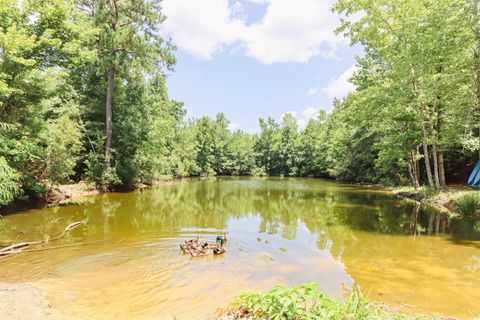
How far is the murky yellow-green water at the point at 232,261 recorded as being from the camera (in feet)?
18.4

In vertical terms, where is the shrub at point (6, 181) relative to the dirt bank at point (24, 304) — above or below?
above

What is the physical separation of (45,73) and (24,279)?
9.77 m

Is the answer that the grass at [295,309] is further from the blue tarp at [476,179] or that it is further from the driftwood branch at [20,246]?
the blue tarp at [476,179]

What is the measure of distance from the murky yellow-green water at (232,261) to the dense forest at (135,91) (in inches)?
124

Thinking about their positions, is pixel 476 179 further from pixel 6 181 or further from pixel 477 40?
pixel 6 181

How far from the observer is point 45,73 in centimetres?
1281

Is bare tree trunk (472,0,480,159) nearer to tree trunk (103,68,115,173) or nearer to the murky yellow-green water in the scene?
the murky yellow-green water

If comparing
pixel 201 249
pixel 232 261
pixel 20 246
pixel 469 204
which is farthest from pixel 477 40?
pixel 20 246

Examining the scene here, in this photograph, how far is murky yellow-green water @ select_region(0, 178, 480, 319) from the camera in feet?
18.4

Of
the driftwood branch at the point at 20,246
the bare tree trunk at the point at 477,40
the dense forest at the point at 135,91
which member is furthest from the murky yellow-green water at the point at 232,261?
the bare tree trunk at the point at 477,40

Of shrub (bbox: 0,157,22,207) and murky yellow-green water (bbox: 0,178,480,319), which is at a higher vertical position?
shrub (bbox: 0,157,22,207)

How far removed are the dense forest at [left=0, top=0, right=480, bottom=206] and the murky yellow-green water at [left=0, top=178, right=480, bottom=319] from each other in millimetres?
3140

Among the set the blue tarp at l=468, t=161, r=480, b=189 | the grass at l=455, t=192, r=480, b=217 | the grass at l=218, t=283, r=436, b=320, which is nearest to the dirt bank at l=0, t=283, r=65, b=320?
the grass at l=218, t=283, r=436, b=320

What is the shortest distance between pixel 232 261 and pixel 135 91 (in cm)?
2041
